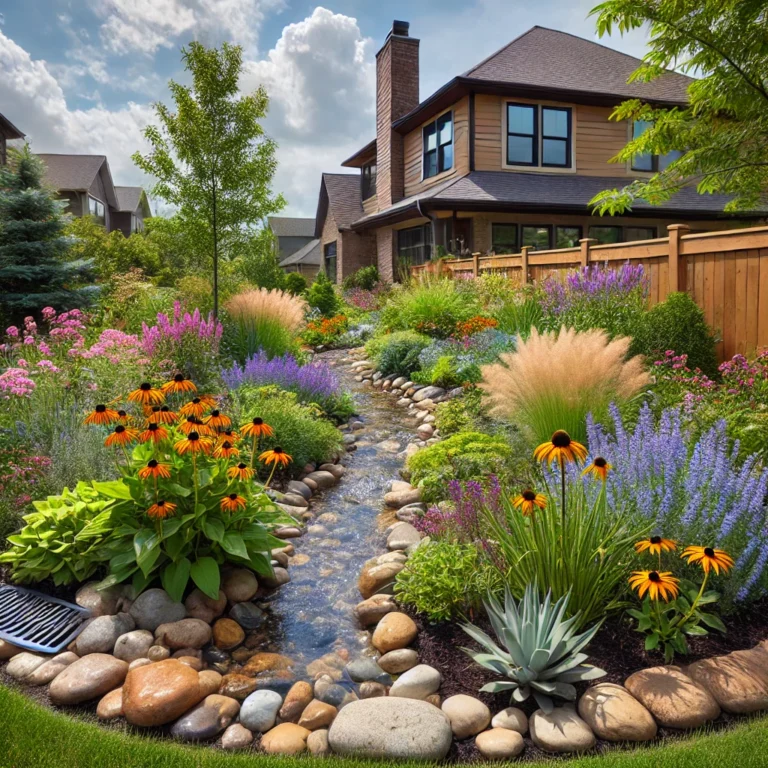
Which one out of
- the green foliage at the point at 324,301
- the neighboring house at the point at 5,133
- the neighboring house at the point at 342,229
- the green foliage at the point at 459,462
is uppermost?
the neighboring house at the point at 5,133

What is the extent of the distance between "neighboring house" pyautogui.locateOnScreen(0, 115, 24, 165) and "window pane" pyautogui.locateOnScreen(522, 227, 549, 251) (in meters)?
18.8

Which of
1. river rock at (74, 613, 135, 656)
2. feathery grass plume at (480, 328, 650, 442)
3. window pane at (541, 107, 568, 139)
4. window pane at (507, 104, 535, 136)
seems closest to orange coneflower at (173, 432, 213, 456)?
river rock at (74, 613, 135, 656)

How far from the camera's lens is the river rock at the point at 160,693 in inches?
114

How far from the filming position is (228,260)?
1293 centimetres

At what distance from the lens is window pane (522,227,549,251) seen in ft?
60.2

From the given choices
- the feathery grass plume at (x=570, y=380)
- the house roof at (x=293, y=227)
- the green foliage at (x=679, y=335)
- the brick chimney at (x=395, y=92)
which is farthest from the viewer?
the house roof at (x=293, y=227)

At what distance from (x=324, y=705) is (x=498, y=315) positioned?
8.07m

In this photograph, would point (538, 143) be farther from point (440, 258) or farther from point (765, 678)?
point (765, 678)

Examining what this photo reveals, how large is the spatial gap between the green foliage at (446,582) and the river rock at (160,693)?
48.9 inches

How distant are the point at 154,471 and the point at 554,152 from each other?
58.2 ft

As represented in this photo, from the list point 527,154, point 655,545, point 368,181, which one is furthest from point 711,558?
point 368,181

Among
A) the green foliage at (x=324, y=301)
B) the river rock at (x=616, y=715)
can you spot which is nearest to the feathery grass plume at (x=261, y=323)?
the river rock at (x=616, y=715)

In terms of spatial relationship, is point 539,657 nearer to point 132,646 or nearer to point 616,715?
point 616,715

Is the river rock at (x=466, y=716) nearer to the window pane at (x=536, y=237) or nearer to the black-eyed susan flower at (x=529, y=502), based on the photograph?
the black-eyed susan flower at (x=529, y=502)
